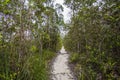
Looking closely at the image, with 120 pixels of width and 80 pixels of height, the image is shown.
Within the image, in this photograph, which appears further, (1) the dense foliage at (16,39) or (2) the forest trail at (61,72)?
(2) the forest trail at (61,72)

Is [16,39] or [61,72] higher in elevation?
[16,39]

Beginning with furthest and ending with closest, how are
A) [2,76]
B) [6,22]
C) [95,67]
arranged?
1. [95,67]
2. [6,22]
3. [2,76]

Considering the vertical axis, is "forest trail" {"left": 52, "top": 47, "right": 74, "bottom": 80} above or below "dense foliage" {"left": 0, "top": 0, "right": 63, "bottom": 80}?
below

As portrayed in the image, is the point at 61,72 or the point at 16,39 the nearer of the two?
the point at 16,39

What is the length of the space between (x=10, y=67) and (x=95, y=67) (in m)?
2.94

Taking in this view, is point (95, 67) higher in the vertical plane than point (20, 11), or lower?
lower

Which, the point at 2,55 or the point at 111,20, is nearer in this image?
the point at 2,55

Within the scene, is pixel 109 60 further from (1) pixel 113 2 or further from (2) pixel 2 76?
(2) pixel 2 76

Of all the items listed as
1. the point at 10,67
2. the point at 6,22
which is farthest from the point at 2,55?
the point at 6,22

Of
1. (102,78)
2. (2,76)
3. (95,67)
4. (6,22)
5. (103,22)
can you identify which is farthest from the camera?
(95,67)

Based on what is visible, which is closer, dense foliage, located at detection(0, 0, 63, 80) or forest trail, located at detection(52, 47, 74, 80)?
dense foliage, located at detection(0, 0, 63, 80)

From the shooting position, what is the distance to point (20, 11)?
13.6 feet

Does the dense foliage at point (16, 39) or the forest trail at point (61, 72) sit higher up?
the dense foliage at point (16, 39)

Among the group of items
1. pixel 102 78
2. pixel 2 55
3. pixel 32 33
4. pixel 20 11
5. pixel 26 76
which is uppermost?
pixel 20 11
